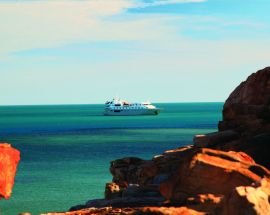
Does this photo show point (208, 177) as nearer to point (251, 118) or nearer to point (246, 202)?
point (246, 202)

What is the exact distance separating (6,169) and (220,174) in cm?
715

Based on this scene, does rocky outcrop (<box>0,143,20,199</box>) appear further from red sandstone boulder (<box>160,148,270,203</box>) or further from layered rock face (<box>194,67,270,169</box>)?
layered rock face (<box>194,67,270,169</box>)

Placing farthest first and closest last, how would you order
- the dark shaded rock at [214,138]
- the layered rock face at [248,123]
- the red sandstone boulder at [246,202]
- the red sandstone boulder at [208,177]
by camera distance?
the dark shaded rock at [214,138] < the layered rock face at [248,123] < the red sandstone boulder at [208,177] < the red sandstone boulder at [246,202]

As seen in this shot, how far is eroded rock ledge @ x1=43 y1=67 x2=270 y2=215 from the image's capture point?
18.2m

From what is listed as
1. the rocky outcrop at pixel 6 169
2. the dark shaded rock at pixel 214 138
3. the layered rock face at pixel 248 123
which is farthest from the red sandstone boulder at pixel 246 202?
the dark shaded rock at pixel 214 138

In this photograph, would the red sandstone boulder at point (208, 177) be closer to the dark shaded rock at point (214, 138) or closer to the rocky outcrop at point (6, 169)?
the rocky outcrop at point (6, 169)

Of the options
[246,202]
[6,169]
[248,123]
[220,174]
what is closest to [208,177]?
[220,174]

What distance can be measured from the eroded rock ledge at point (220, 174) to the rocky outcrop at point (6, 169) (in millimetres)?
3358

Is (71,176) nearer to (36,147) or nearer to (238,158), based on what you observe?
(36,147)

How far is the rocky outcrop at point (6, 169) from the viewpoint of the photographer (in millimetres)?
20422

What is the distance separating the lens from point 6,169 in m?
20.6

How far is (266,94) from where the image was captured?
34.2 m

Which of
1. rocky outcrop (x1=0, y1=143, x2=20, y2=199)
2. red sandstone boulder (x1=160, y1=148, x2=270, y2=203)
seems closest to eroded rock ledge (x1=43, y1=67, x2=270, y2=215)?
red sandstone boulder (x1=160, y1=148, x2=270, y2=203)

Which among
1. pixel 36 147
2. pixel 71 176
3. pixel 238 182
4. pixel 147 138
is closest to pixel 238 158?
pixel 238 182
